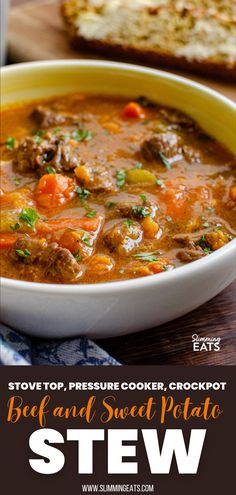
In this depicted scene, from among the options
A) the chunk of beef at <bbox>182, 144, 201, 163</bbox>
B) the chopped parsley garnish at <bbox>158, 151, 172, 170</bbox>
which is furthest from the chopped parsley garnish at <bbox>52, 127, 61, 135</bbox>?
the chunk of beef at <bbox>182, 144, 201, 163</bbox>

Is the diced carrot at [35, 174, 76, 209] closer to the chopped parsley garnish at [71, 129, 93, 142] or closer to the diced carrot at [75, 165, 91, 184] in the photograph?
the diced carrot at [75, 165, 91, 184]

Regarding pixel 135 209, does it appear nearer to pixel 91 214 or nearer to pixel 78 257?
pixel 91 214

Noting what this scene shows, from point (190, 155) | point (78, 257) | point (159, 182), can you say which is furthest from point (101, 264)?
point (190, 155)

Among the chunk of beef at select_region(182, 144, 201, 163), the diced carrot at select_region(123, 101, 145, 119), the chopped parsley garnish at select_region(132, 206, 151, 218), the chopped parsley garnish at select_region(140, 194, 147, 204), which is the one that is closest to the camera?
the chopped parsley garnish at select_region(132, 206, 151, 218)

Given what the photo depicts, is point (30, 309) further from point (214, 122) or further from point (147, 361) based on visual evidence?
point (214, 122)

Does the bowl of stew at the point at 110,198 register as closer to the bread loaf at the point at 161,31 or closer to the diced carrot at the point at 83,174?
the diced carrot at the point at 83,174

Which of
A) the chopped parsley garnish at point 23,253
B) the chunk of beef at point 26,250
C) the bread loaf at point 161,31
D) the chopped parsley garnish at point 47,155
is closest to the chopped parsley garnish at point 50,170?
the chopped parsley garnish at point 47,155

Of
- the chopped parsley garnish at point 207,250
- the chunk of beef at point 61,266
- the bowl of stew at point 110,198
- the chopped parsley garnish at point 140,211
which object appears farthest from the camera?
the chopped parsley garnish at point 140,211
